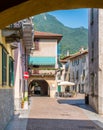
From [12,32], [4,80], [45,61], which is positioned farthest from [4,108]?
[45,61]

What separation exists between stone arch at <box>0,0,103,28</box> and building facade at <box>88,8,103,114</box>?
63.1ft

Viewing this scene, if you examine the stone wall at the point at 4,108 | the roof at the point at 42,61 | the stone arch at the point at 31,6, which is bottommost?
the stone wall at the point at 4,108

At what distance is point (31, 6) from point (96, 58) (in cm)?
2127

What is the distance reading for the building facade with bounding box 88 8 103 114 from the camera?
955 inches

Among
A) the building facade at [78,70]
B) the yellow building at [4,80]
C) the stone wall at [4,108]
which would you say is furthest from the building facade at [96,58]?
the building facade at [78,70]

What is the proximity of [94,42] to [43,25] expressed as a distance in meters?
115

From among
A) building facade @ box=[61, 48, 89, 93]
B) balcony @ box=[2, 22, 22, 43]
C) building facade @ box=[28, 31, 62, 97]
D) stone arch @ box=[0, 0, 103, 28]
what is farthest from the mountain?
stone arch @ box=[0, 0, 103, 28]

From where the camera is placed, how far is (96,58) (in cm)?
2553

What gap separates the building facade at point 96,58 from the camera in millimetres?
24250

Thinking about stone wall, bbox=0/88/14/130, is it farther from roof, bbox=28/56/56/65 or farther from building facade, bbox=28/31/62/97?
roof, bbox=28/56/56/65

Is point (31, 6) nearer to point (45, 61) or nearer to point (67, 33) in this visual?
point (45, 61)

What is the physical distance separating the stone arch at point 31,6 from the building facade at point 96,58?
1923cm

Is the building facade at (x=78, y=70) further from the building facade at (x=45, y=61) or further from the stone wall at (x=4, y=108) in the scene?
the stone wall at (x=4, y=108)

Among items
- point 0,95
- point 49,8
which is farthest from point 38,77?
point 49,8
